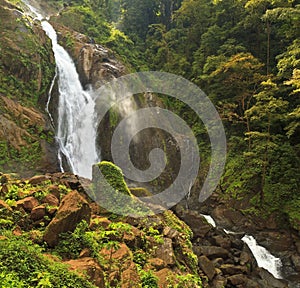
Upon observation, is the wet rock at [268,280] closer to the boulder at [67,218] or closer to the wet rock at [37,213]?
the boulder at [67,218]

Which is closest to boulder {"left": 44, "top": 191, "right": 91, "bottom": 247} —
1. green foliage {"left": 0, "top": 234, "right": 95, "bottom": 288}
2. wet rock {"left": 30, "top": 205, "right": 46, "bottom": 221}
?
wet rock {"left": 30, "top": 205, "right": 46, "bottom": 221}

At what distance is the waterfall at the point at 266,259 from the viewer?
12.1 m

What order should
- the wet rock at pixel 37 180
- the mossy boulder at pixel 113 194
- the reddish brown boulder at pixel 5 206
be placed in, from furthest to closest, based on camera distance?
the mossy boulder at pixel 113 194, the wet rock at pixel 37 180, the reddish brown boulder at pixel 5 206

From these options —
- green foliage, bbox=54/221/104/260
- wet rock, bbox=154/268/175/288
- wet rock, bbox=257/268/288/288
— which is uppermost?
green foliage, bbox=54/221/104/260

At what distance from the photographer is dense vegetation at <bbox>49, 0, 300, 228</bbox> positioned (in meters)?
15.1

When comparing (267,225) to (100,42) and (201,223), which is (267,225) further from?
(100,42)

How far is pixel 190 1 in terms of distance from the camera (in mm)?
25922

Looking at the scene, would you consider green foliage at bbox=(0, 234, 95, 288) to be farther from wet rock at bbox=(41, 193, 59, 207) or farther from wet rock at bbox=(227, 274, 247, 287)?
wet rock at bbox=(227, 274, 247, 287)

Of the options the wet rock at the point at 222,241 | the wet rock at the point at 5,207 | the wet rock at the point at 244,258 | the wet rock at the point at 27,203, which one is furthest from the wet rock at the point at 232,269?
the wet rock at the point at 5,207

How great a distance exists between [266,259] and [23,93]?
14157 millimetres

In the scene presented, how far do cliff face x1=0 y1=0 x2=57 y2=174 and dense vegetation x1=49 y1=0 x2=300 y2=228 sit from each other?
1000 centimetres

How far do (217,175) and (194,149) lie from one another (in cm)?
275

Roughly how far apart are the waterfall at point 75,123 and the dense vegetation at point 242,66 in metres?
7.86

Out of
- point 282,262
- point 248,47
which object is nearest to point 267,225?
point 282,262
